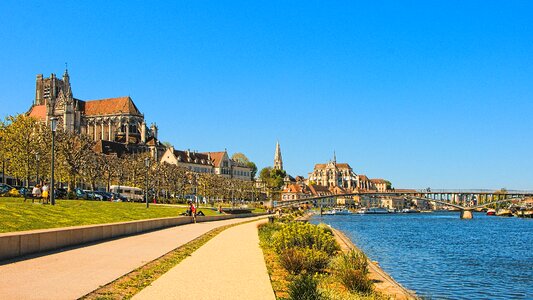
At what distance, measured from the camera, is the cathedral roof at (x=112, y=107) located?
598 feet

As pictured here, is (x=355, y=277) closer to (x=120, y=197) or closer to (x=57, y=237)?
(x=57, y=237)

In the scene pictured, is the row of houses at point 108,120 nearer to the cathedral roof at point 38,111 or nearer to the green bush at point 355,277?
the cathedral roof at point 38,111

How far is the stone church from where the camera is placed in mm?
169750

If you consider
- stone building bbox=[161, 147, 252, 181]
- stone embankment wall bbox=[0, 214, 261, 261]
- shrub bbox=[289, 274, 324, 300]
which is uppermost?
stone building bbox=[161, 147, 252, 181]

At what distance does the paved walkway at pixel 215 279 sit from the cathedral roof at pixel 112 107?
163686mm

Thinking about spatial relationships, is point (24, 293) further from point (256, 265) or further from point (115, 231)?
point (115, 231)

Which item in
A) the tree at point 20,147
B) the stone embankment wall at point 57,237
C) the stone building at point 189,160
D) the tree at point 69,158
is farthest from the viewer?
the stone building at point 189,160

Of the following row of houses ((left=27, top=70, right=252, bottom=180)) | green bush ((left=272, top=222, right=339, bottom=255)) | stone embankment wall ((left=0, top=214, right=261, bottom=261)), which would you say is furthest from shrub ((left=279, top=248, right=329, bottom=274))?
row of houses ((left=27, top=70, right=252, bottom=180))

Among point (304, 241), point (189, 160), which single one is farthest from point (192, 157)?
point (304, 241)

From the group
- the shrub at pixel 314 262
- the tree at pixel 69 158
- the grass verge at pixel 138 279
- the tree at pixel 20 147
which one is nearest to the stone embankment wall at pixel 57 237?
the grass verge at pixel 138 279

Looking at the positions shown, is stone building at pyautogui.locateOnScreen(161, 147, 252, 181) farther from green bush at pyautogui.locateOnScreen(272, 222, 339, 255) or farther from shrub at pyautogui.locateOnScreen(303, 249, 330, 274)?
shrub at pyautogui.locateOnScreen(303, 249, 330, 274)

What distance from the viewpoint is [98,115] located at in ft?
602

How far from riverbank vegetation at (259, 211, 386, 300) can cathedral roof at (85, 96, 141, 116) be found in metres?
160

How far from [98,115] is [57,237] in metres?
168
